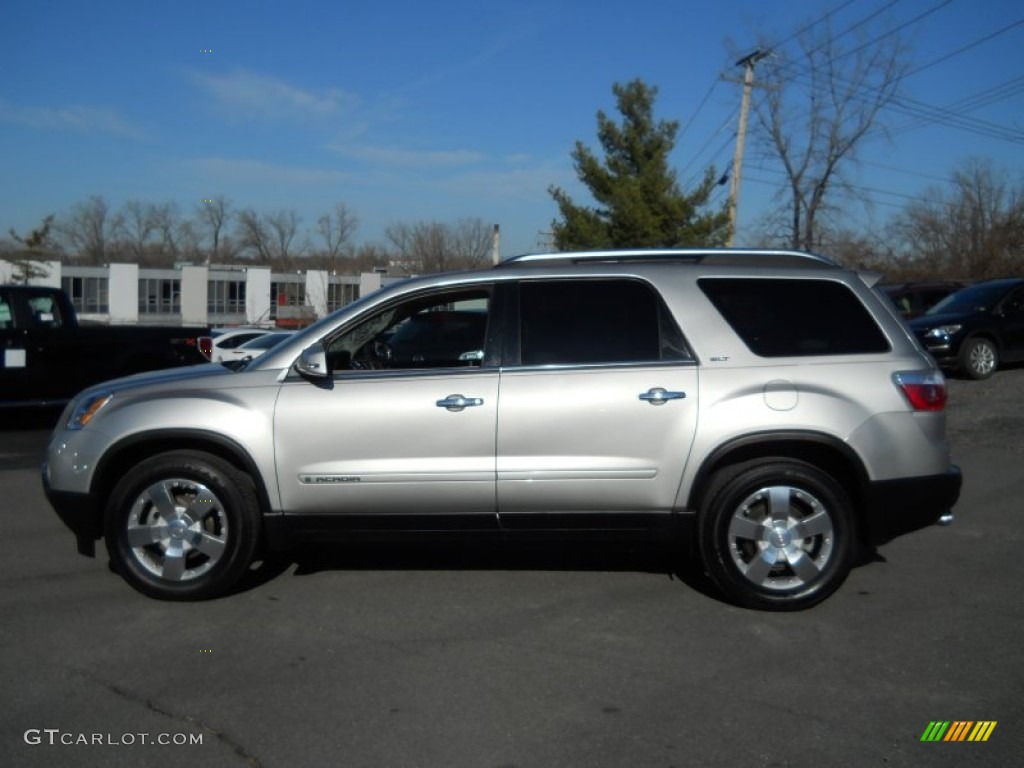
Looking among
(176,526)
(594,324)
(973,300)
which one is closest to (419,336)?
(594,324)

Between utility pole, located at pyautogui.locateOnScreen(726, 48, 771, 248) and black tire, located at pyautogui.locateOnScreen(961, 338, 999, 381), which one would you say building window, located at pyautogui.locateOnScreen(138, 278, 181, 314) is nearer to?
utility pole, located at pyautogui.locateOnScreen(726, 48, 771, 248)

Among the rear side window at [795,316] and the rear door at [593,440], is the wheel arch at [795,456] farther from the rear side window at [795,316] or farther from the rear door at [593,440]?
the rear side window at [795,316]

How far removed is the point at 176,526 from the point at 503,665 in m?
2.00

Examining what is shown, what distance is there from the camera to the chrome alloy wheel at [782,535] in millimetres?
5137

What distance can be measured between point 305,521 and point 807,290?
10.1 feet

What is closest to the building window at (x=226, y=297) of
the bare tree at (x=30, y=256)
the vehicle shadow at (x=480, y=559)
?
the bare tree at (x=30, y=256)

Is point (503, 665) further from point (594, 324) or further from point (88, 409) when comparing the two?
point (88, 409)

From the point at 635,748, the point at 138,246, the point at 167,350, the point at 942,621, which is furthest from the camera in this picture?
the point at 138,246

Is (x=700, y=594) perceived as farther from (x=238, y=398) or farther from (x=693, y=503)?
(x=238, y=398)

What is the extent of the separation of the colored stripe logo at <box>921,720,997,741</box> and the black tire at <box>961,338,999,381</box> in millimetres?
12196

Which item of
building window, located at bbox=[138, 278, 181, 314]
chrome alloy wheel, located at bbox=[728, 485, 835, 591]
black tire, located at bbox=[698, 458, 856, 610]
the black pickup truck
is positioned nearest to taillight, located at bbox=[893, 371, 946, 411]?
black tire, located at bbox=[698, 458, 856, 610]

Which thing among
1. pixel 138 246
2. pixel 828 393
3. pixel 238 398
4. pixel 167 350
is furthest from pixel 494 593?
Result: pixel 138 246

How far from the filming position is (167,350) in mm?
12375

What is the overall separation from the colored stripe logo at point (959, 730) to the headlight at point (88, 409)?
439cm
